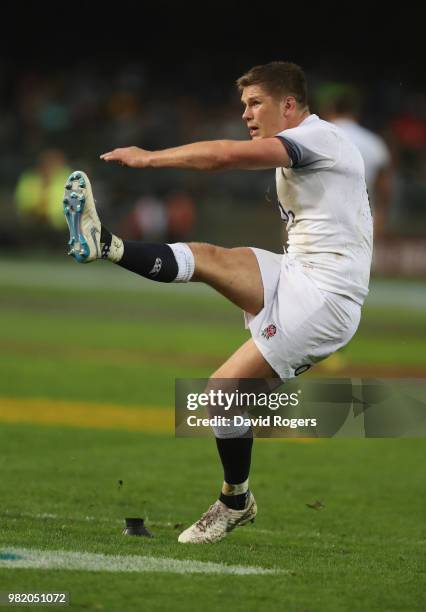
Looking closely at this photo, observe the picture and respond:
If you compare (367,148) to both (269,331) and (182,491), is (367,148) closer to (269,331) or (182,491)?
(182,491)

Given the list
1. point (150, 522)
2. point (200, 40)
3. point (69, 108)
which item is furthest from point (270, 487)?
point (200, 40)

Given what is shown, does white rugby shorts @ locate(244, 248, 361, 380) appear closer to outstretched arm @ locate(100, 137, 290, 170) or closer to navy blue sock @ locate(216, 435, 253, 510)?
navy blue sock @ locate(216, 435, 253, 510)

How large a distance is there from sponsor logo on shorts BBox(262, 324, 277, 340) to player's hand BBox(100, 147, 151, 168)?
111 cm

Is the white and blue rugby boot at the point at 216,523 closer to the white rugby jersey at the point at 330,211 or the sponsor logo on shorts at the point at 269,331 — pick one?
the sponsor logo on shorts at the point at 269,331

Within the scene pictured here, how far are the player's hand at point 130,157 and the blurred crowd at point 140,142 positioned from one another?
19.6m

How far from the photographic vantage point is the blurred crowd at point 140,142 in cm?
2758

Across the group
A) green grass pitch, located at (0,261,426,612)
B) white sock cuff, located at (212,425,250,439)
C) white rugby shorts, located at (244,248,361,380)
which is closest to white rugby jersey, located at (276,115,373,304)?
white rugby shorts, located at (244,248,361,380)

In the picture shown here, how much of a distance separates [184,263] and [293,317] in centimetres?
65

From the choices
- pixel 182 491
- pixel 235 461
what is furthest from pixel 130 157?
pixel 182 491

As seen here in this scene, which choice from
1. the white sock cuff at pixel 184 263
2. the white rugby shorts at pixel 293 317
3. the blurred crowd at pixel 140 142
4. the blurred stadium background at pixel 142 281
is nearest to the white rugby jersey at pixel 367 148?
the blurred stadium background at pixel 142 281

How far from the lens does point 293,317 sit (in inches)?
250

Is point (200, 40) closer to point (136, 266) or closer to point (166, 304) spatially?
point (166, 304)

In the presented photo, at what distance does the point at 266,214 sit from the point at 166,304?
5.49 metres

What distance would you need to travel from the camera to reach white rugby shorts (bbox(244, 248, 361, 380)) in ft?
20.8
